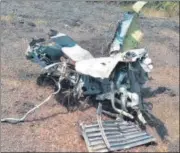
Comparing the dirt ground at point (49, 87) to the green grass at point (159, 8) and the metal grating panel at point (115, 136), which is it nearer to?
the metal grating panel at point (115, 136)

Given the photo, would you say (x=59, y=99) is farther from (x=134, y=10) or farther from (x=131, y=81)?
(x=134, y=10)

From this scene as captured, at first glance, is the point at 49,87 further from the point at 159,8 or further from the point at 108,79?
the point at 159,8

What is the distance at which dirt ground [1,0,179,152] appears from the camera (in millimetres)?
8773

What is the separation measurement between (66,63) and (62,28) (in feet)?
19.8

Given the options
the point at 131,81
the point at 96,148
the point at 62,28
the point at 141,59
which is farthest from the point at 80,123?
the point at 62,28

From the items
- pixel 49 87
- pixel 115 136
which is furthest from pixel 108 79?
pixel 49 87

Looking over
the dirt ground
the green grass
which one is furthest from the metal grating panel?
the green grass

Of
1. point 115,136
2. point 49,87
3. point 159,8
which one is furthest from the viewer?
point 159,8

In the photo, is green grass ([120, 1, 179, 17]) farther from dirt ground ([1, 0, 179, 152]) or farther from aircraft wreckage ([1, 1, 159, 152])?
aircraft wreckage ([1, 1, 159, 152])

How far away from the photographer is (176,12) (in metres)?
19.5

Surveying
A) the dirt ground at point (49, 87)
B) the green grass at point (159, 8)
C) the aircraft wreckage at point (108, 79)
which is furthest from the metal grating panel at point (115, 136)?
the green grass at point (159, 8)

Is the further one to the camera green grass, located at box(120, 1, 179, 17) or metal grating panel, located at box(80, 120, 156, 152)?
green grass, located at box(120, 1, 179, 17)

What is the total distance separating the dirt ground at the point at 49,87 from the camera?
345 inches

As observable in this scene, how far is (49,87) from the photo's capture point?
35.9 feet
